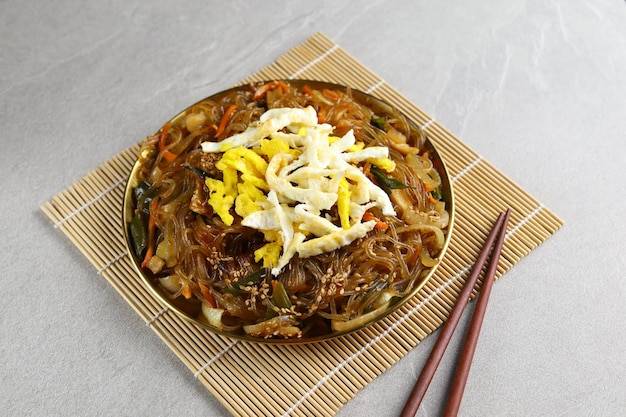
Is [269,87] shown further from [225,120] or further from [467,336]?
[467,336]

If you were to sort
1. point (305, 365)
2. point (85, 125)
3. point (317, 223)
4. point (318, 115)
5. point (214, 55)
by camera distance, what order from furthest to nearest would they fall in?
point (214, 55) → point (85, 125) → point (318, 115) → point (305, 365) → point (317, 223)

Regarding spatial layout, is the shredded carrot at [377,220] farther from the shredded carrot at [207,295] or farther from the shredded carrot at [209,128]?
the shredded carrot at [209,128]

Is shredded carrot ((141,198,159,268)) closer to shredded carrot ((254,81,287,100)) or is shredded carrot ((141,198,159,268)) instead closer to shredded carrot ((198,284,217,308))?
shredded carrot ((198,284,217,308))

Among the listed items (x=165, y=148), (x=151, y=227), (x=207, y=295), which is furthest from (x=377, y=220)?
(x=165, y=148)

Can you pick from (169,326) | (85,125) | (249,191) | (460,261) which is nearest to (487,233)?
(460,261)

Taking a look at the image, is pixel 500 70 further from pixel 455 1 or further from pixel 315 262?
pixel 315 262

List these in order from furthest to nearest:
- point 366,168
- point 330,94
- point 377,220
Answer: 1. point 330,94
2. point 366,168
3. point 377,220
